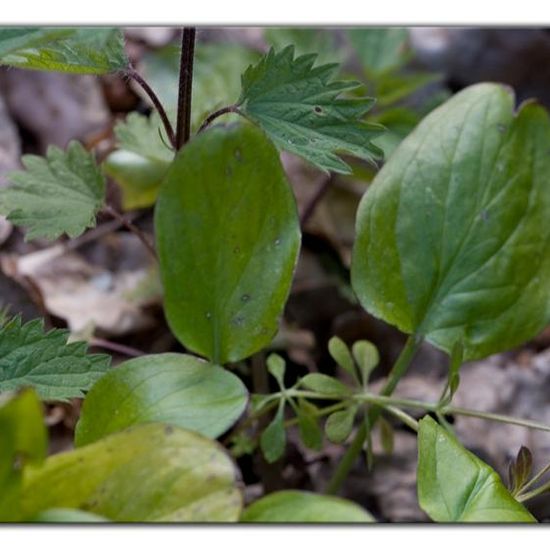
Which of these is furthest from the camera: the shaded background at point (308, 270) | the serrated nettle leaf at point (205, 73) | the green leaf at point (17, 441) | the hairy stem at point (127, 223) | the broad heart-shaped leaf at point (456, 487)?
the serrated nettle leaf at point (205, 73)

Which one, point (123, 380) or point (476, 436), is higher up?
point (123, 380)

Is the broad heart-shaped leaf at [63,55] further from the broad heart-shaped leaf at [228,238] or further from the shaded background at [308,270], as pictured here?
the shaded background at [308,270]

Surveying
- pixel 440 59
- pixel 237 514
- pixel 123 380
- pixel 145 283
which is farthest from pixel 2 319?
pixel 440 59

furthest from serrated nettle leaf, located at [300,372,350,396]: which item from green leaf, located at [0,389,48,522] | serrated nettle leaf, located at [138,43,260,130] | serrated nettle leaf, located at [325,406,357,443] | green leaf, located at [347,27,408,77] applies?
green leaf, located at [347,27,408,77]

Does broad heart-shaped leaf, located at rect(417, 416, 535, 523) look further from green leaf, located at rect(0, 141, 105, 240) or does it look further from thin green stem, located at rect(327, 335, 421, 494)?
green leaf, located at rect(0, 141, 105, 240)

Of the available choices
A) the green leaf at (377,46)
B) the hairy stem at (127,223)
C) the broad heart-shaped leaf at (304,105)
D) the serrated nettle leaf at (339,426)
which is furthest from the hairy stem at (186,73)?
the green leaf at (377,46)

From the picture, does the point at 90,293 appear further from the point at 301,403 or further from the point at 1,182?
the point at 301,403
